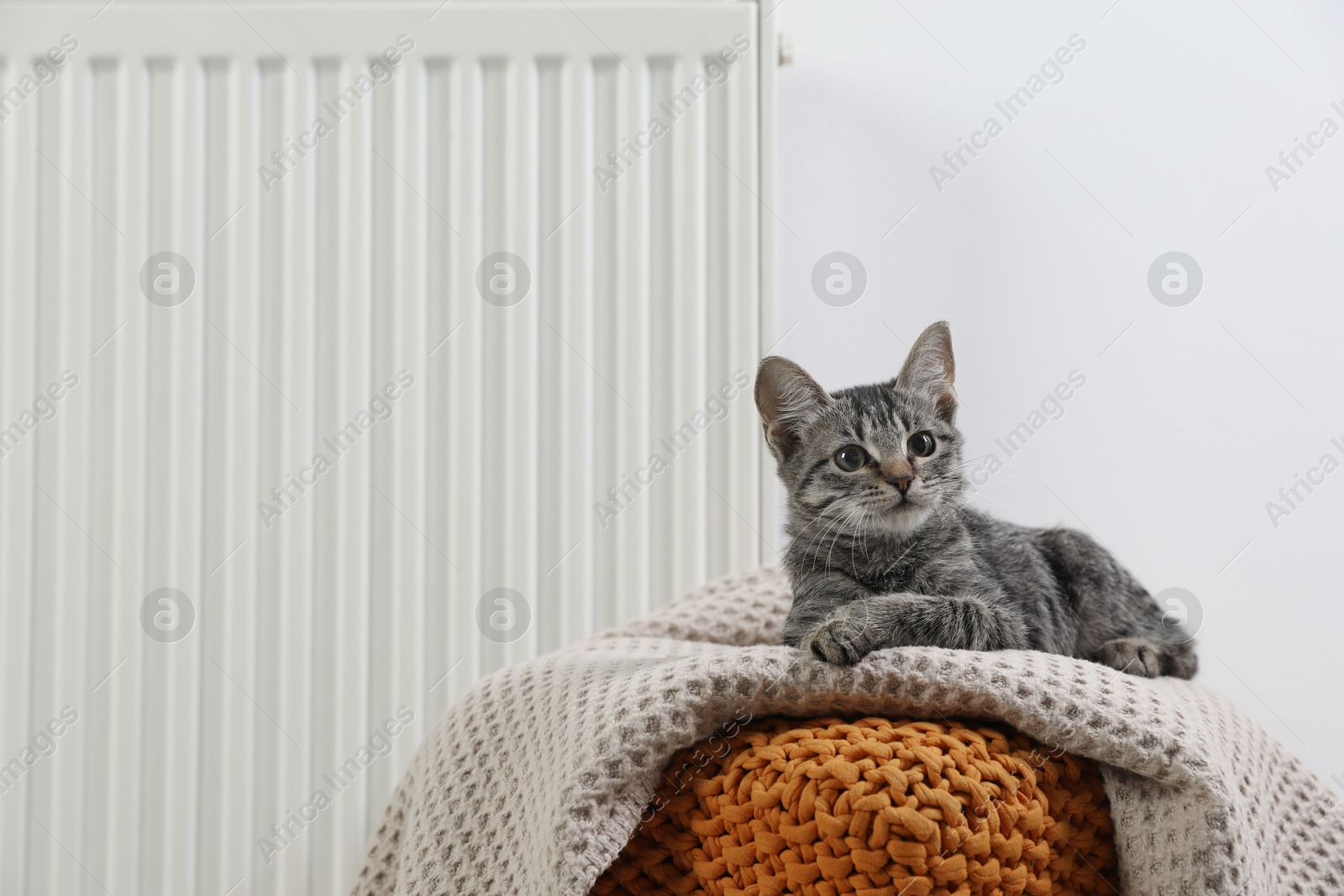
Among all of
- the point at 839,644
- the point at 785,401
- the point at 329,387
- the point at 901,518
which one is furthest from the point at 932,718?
the point at 329,387

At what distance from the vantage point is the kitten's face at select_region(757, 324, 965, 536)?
785mm

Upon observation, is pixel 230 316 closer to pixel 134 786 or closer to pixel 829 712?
pixel 134 786

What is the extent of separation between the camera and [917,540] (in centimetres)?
82

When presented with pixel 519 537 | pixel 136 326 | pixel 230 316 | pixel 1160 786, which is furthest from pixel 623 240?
pixel 1160 786

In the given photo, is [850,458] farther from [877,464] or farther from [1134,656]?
[1134,656]

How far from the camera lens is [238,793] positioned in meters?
1.38

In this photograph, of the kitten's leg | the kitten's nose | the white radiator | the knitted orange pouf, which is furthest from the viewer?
the white radiator

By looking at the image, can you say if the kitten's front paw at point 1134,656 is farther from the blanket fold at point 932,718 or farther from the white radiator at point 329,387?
the white radiator at point 329,387

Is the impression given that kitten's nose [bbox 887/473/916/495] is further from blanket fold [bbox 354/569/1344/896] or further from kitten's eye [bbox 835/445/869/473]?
blanket fold [bbox 354/569/1344/896]

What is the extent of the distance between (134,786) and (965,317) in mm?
1421

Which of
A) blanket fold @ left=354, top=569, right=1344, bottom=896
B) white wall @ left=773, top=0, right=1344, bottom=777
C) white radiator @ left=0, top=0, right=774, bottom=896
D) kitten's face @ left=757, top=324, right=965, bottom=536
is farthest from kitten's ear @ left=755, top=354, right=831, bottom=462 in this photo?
white wall @ left=773, top=0, right=1344, bottom=777

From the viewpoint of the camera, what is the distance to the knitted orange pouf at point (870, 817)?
53cm

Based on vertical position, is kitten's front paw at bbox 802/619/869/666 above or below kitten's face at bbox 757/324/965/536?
below

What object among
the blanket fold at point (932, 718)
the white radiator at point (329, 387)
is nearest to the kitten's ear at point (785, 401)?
the blanket fold at point (932, 718)
